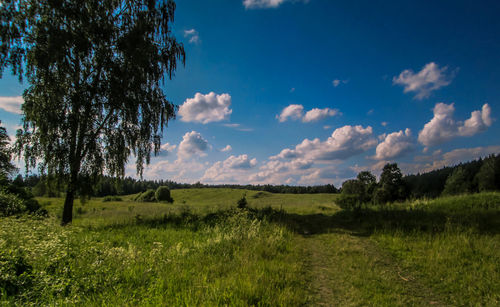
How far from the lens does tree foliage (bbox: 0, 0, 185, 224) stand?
10625mm

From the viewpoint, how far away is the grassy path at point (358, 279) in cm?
400

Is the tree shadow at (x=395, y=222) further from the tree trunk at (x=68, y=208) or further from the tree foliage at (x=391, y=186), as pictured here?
the tree foliage at (x=391, y=186)

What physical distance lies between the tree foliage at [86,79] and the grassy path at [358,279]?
12013 millimetres

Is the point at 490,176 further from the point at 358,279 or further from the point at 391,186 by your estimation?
the point at 358,279

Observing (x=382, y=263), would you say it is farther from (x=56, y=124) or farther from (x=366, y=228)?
(x=56, y=124)

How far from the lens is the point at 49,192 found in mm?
12523

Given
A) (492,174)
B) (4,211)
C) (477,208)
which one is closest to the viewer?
(4,211)

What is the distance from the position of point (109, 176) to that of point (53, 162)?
2723 millimetres

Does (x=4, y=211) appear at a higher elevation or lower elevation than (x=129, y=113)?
lower

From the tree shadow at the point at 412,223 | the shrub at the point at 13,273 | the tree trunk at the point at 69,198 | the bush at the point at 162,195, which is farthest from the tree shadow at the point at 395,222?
the bush at the point at 162,195

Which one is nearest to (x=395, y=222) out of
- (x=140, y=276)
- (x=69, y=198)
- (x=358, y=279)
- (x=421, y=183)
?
(x=358, y=279)

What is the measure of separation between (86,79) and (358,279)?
15721mm

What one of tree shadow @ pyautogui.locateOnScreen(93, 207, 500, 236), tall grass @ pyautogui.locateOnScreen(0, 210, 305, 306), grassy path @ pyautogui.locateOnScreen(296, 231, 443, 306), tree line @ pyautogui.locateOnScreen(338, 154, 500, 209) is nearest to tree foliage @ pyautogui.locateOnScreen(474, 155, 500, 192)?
tree line @ pyautogui.locateOnScreen(338, 154, 500, 209)

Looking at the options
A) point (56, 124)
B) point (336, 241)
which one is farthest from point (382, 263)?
point (56, 124)
